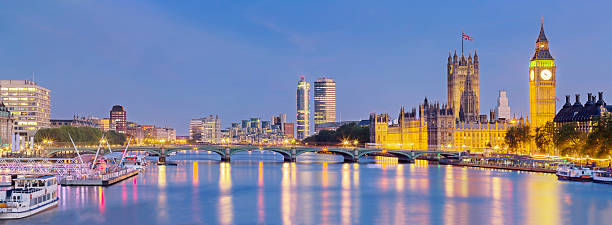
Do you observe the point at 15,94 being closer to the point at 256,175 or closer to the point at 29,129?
the point at 29,129

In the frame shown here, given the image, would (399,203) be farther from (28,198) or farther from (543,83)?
(543,83)

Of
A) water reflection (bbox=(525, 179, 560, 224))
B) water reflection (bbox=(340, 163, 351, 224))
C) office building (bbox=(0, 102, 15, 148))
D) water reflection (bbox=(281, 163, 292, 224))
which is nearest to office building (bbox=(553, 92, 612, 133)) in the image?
water reflection (bbox=(525, 179, 560, 224))

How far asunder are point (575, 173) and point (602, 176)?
4097 millimetres

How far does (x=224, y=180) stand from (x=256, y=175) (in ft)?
40.1

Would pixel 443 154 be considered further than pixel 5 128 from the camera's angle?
Yes

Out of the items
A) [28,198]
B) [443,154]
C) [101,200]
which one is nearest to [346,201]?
[101,200]

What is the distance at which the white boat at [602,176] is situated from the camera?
88.3 meters

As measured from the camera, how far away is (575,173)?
93500 mm

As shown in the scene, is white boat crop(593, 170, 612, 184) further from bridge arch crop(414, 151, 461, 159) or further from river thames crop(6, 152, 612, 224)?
bridge arch crop(414, 151, 461, 159)

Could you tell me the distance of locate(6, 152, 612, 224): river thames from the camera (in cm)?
5888

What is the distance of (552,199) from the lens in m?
72.4

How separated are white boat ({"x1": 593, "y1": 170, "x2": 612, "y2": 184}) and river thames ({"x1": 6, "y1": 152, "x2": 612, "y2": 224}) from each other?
7.11ft

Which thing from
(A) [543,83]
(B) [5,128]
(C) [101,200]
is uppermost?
(A) [543,83]

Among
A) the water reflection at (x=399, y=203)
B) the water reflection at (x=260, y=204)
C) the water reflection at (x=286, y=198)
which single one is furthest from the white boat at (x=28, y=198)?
the water reflection at (x=399, y=203)
